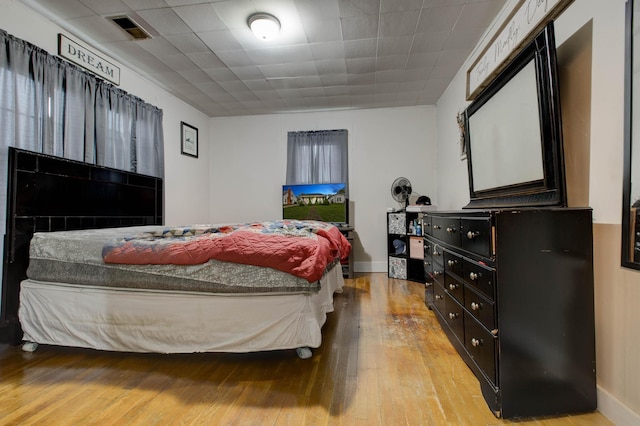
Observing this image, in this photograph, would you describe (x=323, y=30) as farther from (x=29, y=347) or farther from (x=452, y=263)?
(x=29, y=347)

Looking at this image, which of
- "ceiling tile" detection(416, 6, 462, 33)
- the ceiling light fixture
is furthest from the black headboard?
"ceiling tile" detection(416, 6, 462, 33)

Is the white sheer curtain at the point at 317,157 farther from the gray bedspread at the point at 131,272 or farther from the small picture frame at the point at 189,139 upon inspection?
the gray bedspread at the point at 131,272

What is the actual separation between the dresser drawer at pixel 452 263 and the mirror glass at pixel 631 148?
0.76 meters

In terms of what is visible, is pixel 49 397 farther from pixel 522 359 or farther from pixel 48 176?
pixel 522 359

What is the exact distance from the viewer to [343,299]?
10.8 feet

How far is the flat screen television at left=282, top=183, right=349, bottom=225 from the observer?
4676 mm

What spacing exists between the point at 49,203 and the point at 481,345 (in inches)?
124

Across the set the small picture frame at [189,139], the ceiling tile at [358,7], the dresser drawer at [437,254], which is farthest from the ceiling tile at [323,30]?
the small picture frame at [189,139]

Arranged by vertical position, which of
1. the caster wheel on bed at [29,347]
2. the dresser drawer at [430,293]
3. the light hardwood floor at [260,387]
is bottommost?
the light hardwood floor at [260,387]

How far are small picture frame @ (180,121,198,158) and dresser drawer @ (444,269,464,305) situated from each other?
161 inches

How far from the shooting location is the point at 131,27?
273 centimetres

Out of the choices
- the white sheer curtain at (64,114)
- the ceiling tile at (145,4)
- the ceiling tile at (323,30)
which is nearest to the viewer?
the white sheer curtain at (64,114)

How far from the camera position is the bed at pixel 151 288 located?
1811 millimetres

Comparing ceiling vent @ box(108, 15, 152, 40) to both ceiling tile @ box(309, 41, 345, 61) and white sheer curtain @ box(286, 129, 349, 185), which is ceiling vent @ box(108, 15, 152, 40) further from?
white sheer curtain @ box(286, 129, 349, 185)
